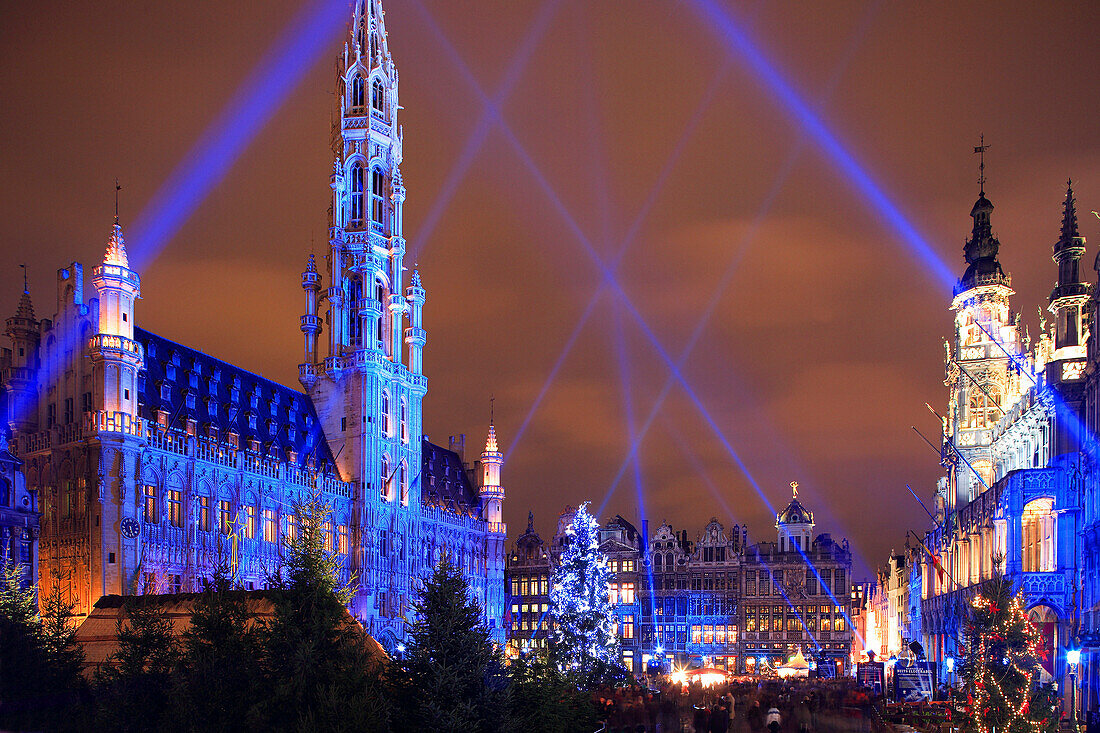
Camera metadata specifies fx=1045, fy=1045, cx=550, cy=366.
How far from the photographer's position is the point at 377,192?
80438 millimetres

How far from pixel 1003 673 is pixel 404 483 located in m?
52.4

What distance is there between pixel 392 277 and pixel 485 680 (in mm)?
58367

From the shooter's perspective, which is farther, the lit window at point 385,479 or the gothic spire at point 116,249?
the lit window at point 385,479

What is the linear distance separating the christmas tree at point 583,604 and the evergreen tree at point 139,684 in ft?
110

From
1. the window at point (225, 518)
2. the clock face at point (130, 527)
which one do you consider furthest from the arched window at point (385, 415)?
the clock face at point (130, 527)

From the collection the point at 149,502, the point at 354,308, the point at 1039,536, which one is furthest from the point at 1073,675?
the point at 354,308

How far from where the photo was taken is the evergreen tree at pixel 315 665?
906 inches

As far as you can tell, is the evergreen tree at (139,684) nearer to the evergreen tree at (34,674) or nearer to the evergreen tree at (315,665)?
the evergreen tree at (315,665)

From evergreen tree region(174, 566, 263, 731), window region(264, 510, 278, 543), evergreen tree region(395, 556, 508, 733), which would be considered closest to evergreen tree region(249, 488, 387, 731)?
evergreen tree region(174, 566, 263, 731)

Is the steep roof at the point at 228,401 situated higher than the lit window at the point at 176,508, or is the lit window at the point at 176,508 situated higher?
the steep roof at the point at 228,401

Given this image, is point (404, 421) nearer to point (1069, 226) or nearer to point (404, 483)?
point (404, 483)

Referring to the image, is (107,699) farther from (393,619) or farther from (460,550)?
(460,550)

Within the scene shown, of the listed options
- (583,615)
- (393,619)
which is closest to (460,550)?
(393,619)

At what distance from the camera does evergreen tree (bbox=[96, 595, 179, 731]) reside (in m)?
25.9
